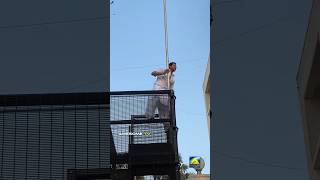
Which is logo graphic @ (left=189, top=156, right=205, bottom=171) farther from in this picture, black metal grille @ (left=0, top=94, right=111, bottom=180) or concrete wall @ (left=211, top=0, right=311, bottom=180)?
black metal grille @ (left=0, top=94, right=111, bottom=180)

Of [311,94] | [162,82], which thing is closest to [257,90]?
[162,82]

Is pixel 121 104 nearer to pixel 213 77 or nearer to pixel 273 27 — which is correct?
pixel 213 77

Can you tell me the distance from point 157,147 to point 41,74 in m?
1.60

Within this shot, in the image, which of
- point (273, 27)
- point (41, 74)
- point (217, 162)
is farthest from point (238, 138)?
point (41, 74)

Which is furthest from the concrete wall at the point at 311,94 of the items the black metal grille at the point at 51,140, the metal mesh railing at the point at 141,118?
the black metal grille at the point at 51,140

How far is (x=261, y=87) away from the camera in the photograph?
199 inches

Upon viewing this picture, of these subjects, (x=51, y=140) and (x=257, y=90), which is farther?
(x=257, y=90)

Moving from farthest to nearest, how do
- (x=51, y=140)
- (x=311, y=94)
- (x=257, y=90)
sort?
(x=257, y=90), (x=51, y=140), (x=311, y=94)

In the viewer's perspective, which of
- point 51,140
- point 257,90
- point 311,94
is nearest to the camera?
point 311,94

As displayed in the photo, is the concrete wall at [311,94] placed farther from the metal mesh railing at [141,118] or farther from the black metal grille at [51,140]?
the black metal grille at [51,140]

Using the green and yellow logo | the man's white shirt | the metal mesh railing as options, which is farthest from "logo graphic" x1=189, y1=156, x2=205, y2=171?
the metal mesh railing

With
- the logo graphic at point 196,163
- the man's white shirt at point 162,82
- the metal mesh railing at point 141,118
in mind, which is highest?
the man's white shirt at point 162,82

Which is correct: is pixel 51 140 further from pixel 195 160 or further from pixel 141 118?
Answer: pixel 195 160

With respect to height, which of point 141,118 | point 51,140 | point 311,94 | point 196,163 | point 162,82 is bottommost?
point 196,163
